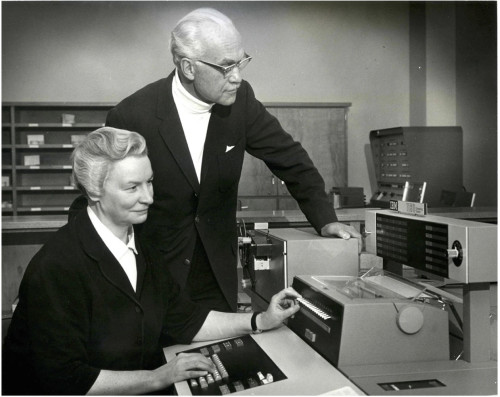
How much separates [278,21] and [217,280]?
576 cm

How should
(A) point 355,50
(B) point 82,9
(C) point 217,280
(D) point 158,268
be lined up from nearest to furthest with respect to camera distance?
1. (D) point 158,268
2. (C) point 217,280
3. (B) point 82,9
4. (A) point 355,50

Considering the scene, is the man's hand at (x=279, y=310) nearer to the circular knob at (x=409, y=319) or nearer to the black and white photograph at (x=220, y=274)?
the black and white photograph at (x=220, y=274)

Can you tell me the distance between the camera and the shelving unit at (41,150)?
6.38 meters

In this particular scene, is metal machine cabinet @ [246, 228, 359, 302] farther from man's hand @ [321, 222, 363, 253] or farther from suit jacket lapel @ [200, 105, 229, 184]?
suit jacket lapel @ [200, 105, 229, 184]


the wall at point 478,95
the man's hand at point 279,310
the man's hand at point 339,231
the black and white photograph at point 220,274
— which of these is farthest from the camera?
the wall at point 478,95

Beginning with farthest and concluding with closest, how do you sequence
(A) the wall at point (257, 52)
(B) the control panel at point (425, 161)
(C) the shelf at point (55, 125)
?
1. (A) the wall at point (257, 52)
2. (C) the shelf at point (55, 125)
3. (B) the control panel at point (425, 161)

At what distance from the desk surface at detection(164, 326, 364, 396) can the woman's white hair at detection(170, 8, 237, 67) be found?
91 centimetres

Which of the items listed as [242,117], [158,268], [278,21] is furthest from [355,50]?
[158,268]

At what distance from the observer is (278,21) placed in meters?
7.11

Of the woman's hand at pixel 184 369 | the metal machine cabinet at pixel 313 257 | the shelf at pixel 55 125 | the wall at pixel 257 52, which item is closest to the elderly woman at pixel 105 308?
the woman's hand at pixel 184 369

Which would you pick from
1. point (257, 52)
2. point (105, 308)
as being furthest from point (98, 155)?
point (257, 52)

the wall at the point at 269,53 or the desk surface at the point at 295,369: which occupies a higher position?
the wall at the point at 269,53

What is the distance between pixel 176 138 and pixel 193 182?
6.3 inches

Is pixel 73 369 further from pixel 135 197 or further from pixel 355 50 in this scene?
pixel 355 50
